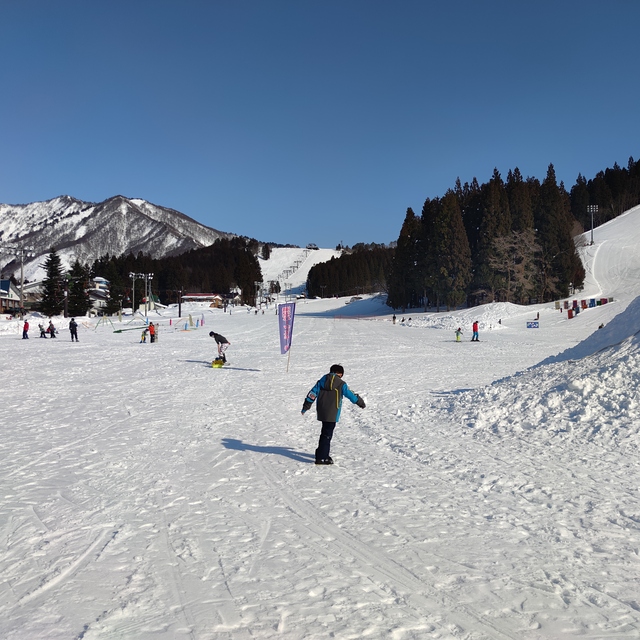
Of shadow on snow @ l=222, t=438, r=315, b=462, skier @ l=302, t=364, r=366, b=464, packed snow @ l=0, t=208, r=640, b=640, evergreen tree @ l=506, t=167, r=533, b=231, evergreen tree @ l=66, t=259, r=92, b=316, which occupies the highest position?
evergreen tree @ l=506, t=167, r=533, b=231

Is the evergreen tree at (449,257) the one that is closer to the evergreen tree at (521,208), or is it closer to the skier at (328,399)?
the evergreen tree at (521,208)

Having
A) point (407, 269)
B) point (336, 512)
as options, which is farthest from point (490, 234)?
point (336, 512)

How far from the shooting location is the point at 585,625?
140 inches

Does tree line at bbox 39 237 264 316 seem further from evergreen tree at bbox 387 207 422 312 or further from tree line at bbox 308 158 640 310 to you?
tree line at bbox 308 158 640 310

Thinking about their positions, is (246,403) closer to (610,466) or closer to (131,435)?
(131,435)

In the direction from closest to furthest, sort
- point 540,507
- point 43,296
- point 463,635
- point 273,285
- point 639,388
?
point 463,635, point 540,507, point 639,388, point 43,296, point 273,285

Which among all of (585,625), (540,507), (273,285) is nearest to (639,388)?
(540,507)

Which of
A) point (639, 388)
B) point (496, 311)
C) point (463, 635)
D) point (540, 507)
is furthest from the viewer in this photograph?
point (496, 311)

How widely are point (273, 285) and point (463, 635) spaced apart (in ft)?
575

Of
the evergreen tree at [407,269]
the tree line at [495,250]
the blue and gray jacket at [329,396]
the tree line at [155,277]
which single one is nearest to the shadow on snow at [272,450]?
the blue and gray jacket at [329,396]

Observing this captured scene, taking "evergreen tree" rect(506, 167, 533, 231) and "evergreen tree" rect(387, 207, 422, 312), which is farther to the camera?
"evergreen tree" rect(387, 207, 422, 312)

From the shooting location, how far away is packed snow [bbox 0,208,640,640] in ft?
12.1

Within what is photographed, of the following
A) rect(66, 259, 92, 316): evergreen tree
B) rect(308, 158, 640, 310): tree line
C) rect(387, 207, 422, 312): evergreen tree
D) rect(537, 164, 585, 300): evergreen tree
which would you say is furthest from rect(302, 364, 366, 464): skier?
rect(66, 259, 92, 316): evergreen tree

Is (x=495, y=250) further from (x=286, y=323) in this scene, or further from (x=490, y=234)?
(x=286, y=323)
